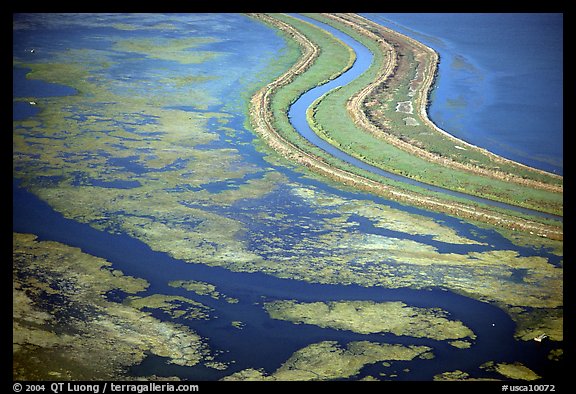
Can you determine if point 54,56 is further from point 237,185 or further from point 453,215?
point 453,215

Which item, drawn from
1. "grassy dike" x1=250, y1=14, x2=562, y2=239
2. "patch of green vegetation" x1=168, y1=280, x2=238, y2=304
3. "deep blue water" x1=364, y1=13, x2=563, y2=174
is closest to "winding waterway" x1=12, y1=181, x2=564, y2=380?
"patch of green vegetation" x1=168, y1=280, x2=238, y2=304

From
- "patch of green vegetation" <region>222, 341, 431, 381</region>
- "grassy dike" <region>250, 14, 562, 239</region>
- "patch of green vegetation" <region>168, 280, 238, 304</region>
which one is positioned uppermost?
"grassy dike" <region>250, 14, 562, 239</region>

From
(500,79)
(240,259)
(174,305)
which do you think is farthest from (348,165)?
(500,79)

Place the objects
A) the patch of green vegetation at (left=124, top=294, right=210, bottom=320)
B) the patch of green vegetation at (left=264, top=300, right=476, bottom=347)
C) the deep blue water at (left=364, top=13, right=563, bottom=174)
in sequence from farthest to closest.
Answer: the deep blue water at (left=364, top=13, right=563, bottom=174)
the patch of green vegetation at (left=124, top=294, right=210, bottom=320)
the patch of green vegetation at (left=264, top=300, right=476, bottom=347)

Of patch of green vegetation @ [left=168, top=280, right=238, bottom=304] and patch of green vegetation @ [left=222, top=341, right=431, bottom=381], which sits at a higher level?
patch of green vegetation @ [left=168, top=280, right=238, bottom=304]

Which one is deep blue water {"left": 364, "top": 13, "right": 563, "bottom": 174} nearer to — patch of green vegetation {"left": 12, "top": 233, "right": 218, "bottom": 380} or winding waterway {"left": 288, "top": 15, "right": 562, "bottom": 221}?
winding waterway {"left": 288, "top": 15, "right": 562, "bottom": 221}

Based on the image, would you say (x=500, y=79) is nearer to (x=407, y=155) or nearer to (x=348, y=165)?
(x=407, y=155)

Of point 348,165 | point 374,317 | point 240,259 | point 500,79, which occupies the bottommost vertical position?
point 374,317
